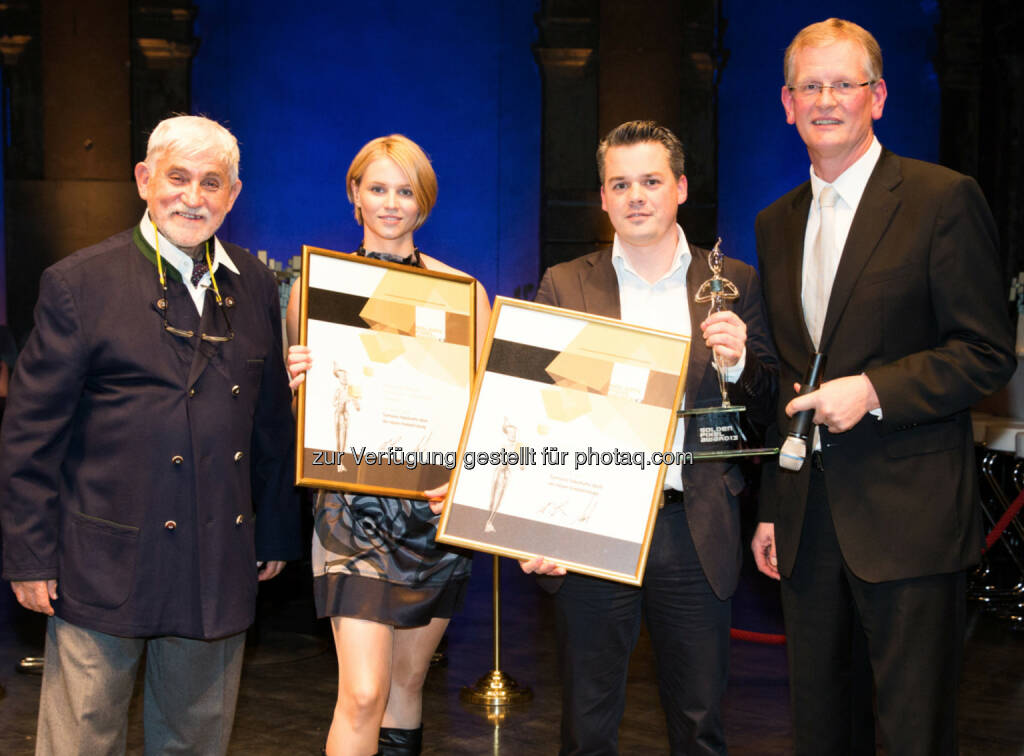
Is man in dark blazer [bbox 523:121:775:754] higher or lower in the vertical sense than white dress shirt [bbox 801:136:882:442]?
lower

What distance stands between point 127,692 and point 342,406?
80 cm

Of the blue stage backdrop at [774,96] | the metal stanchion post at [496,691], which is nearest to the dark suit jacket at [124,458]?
the metal stanchion post at [496,691]

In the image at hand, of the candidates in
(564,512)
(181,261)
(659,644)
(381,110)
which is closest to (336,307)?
(181,261)

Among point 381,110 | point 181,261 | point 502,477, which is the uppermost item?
point 381,110

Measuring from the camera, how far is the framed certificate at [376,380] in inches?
98.4

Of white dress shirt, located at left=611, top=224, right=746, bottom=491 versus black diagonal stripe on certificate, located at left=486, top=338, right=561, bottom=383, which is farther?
white dress shirt, located at left=611, top=224, right=746, bottom=491

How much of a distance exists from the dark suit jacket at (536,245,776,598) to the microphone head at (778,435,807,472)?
217 mm

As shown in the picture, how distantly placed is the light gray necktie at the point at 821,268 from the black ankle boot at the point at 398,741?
167 centimetres

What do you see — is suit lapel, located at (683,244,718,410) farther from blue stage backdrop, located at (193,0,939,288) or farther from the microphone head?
blue stage backdrop, located at (193,0,939,288)

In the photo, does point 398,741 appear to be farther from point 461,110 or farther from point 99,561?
point 461,110

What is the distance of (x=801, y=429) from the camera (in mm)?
2121

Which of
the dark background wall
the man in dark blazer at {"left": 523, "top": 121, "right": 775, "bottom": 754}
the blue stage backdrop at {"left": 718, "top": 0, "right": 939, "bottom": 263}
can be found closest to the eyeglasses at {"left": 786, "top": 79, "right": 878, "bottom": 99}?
the man in dark blazer at {"left": 523, "top": 121, "right": 775, "bottom": 754}

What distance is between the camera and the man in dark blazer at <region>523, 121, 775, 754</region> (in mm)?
2371

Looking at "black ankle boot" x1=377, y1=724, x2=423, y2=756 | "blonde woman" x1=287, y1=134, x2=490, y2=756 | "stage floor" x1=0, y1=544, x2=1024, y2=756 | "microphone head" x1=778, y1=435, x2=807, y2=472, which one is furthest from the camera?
"stage floor" x1=0, y1=544, x2=1024, y2=756
